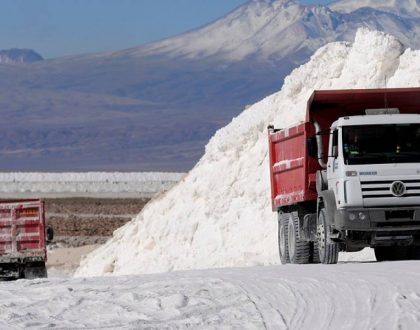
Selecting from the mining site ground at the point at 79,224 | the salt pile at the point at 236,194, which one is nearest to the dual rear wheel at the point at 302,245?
the salt pile at the point at 236,194

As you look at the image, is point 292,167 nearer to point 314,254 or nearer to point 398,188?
point 314,254

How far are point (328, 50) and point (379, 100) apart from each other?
1227cm

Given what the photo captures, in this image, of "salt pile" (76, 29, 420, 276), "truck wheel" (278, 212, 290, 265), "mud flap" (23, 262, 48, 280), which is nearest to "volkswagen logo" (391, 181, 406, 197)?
"truck wheel" (278, 212, 290, 265)

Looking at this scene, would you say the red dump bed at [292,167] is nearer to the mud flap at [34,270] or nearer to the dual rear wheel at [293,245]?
the dual rear wheel at [293,245]

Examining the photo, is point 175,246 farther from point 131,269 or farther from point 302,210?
point 302,210

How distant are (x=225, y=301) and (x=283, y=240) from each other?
362 inches

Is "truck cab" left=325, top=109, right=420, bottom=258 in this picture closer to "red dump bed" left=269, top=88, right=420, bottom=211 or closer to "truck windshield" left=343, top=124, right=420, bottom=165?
"truck windshield" left=343, top=124, right=420, bottom=165

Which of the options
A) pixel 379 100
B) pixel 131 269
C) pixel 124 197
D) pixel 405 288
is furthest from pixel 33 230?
pixel 124 197

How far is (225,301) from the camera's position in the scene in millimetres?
16922

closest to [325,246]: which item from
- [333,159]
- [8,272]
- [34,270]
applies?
[333,159]

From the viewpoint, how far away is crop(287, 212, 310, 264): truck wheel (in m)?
24.7

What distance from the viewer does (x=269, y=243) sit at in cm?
2994

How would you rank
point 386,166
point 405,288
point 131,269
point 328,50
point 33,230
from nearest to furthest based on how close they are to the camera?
point 405,288 → point 386,166 → point 33,230 → point 131,269 → point 328,50

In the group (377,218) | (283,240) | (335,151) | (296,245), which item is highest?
(335,151)
